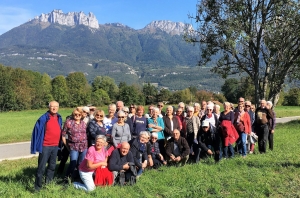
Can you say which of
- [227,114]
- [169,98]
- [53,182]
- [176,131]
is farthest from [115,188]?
[169,98]

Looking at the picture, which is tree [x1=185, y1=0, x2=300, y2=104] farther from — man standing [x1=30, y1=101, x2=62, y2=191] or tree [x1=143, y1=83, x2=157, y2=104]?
tree [x1=143, y1=83, x2=157, y2=104]

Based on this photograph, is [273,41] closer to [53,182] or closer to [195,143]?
[195,143]

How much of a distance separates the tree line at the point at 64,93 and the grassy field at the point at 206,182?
2376 inches

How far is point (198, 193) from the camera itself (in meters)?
5.71

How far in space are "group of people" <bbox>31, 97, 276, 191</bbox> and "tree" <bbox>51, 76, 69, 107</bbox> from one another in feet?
239

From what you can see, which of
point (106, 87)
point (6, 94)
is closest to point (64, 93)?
point (106, 87)

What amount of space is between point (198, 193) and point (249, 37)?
8.60 meters

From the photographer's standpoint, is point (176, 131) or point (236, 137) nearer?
point (176, 131)

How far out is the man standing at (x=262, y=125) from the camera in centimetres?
938

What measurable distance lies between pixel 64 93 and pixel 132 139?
76.7m

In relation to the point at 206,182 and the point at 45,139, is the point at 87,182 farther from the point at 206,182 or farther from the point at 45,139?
the point at 206,182

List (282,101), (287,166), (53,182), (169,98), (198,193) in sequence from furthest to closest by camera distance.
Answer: (169,98) → (282,101) → (287,166) → (53,182) → (198,193)

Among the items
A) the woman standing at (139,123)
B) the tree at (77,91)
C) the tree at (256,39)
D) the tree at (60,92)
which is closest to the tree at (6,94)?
the tree at (60,92)

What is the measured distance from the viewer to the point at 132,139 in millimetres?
7422
